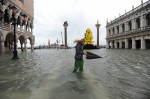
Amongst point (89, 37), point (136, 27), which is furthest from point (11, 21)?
point (89, 37)

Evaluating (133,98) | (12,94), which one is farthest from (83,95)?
(12,94)

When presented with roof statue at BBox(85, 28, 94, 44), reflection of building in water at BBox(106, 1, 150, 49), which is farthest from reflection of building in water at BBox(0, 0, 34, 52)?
reflection of building in water at BBox(106, 1, 150, 49)

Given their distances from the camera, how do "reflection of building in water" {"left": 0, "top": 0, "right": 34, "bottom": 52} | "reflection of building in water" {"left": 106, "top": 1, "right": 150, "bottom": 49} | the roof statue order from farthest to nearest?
the roof statue → "reflection of building in water" {"left": 106, "top": 1, "right": 150, "bottom": 49} → "reflection of building in water" {"left": 0, "top": 0, "right": 34, "bottom": 52}

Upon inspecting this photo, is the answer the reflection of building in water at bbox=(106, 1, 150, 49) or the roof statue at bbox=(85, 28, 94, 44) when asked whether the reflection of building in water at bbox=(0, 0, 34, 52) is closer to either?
the roof statue at bbox=(85, 28, 94, 44)

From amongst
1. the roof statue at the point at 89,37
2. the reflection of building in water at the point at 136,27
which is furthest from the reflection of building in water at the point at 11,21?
the reflection of building in water at the point at 136,27

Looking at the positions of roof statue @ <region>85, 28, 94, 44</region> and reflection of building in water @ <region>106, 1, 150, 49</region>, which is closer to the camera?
reflection of building in water @ <region>106, 1, 150, 49</region>

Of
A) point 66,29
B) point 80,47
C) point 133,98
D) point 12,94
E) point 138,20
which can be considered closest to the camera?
point 133,98

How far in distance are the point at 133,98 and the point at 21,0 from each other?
26753 millimetres

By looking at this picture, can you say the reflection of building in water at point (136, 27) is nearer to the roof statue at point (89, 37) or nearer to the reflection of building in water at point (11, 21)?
the roof statue at point (89, 37)

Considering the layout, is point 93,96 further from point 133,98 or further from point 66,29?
point 66,29

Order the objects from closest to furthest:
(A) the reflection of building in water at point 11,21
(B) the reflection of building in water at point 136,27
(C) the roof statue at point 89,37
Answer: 1. (A) the reflection of building in water at point 11,21
2. (B) the reflection of building in water at point 136,27
3. (C) the roof statue at point 89,37

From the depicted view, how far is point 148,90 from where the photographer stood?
→ 2613mm

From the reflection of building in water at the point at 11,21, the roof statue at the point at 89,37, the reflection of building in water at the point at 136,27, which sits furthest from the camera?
the roof statue at the point at 89,37

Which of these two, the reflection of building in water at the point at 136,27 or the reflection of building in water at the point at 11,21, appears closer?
the reflection of building in water at the point at 11,21
